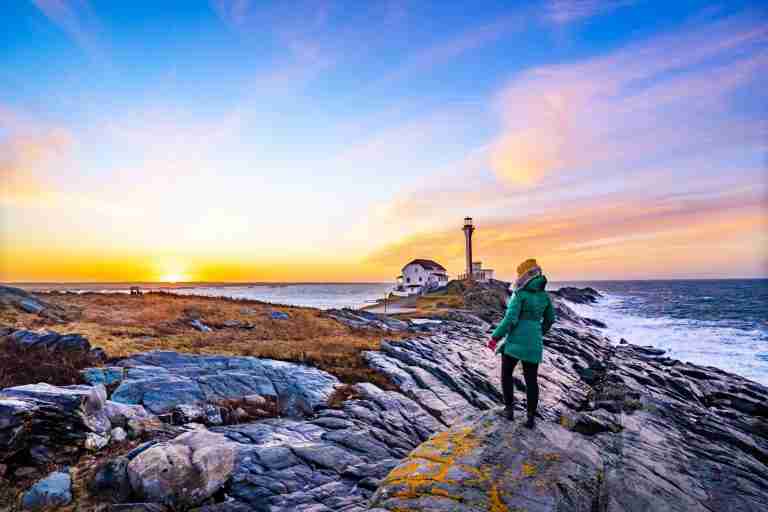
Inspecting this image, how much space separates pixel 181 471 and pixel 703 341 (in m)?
48.2

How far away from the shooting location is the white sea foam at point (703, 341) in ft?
95.2

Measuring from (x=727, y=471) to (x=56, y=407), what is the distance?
15.9 meters

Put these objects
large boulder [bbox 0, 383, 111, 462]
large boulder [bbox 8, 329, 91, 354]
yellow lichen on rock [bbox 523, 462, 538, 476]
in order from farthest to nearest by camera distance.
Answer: large boulder [bbox 8, 329, 91, 354] < large boulder [bbox 0, 383, 111, 462] < yellow lichen on rock [bbox 523, 462, 538, 476]

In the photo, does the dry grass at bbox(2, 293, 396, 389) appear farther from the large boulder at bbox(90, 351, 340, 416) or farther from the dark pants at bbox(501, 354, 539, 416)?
the dark pants at bbox(501, 354, 539, 416)

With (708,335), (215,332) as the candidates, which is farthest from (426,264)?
(215,332)

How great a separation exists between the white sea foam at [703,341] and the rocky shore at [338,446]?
1791cm

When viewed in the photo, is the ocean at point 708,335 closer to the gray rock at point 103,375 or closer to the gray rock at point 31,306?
the gray rock at point 103,375

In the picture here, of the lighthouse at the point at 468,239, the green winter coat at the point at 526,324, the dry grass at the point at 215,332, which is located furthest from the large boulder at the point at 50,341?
the lighthouse at the point at 468,239

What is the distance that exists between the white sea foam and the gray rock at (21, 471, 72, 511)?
36173 millimetres

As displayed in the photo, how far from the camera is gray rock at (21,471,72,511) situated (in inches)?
230

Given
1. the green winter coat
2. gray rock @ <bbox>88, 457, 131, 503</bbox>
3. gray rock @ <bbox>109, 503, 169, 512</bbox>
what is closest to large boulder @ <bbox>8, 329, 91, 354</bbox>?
gray rock @ <bbox>88, 457, 131, 503</bbox>

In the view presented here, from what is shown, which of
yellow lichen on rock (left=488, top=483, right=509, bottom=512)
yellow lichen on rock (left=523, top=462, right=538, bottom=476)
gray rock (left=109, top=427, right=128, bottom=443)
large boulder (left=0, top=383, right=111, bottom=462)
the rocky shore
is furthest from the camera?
gray rock (left=109, top=427, right=128, bottom=443)

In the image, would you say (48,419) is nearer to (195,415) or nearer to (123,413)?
(123,413)

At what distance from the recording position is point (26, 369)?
1038cm
